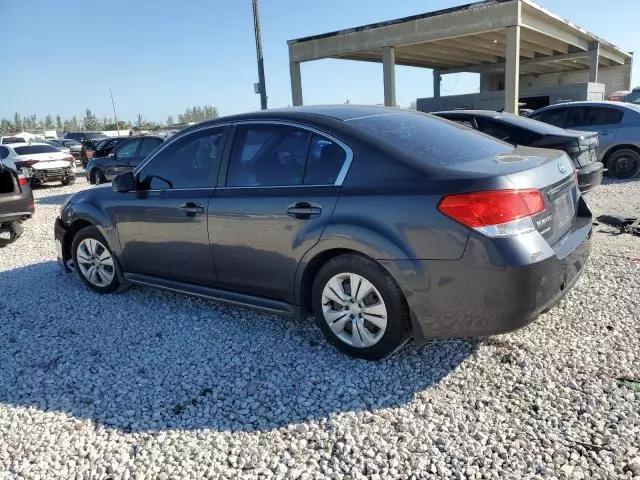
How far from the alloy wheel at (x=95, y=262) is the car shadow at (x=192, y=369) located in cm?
40

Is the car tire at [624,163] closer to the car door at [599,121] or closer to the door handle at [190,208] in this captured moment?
the car door at [599,121]

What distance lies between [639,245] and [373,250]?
4.17m

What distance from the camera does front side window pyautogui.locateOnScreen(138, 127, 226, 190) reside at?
411 cm

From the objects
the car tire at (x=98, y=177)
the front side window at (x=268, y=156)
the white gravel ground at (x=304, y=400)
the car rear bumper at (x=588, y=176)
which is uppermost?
the front side window at (x=268, y=156)

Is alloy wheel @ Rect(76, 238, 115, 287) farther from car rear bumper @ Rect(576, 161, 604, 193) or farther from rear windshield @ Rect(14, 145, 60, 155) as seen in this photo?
rear windshield @ Rect(14, 145, 60, 155)

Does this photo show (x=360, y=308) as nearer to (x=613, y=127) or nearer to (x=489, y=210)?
(x=489, y=210)

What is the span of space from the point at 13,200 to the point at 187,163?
16.1 ft

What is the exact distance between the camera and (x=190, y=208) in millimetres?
4121

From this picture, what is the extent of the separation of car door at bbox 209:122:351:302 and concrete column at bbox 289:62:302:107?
64.9 feet

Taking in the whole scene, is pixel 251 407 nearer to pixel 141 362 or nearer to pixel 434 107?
pixel 141 362

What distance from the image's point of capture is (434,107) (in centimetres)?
2738

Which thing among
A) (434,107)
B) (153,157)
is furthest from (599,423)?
(434,107)

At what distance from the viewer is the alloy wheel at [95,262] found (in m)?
5.05

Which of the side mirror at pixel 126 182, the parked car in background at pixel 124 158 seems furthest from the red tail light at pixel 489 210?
the parked car in background at pixel 124 158
